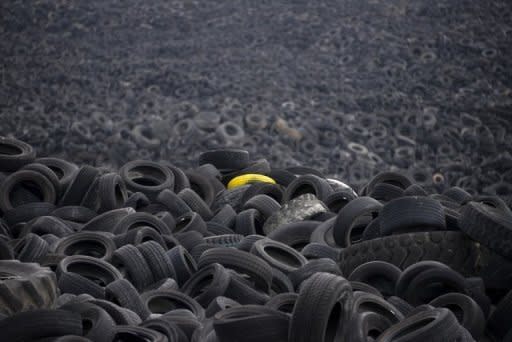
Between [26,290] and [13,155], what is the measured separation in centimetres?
451

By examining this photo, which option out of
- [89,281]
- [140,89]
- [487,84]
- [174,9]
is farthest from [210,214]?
[174,9]

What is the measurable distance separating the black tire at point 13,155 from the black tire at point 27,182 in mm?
555

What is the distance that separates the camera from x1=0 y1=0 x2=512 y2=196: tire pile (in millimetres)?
17797

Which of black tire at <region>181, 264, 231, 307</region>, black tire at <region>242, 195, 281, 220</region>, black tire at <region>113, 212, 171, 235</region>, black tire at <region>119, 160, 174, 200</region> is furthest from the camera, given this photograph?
black tire at <region>119, 160, 174, 200</region>

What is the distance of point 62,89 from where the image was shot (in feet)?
72.7

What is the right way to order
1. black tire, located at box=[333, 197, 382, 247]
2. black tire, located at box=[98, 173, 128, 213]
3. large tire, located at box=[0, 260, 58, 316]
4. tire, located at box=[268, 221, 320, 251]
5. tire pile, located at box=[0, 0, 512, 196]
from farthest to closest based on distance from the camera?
tire pile, located at box=[0, 0, 512, 196] → black tire, located at box=[98, 173, 128, 213] → tire, located at box=[268, 221, 320, 251] → black tire, located at box=[333, 197, 382, 247] → large tire, located at box=[0, 260, 58, 316]

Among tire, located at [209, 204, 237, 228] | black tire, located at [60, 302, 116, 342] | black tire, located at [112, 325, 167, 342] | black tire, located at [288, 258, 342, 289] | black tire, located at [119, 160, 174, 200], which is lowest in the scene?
tire, located at [209, 204, 237, 228]

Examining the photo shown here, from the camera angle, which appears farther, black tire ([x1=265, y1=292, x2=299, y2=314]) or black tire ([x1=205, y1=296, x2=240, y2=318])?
black tire ([x1=205, y1=296, x2=240, y2=318])

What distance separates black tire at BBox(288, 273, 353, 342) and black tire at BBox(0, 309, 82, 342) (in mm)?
1464

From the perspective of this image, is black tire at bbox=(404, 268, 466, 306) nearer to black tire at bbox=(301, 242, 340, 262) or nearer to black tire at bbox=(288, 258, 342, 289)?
black tire at bbox=(288, 258, 342, 289)

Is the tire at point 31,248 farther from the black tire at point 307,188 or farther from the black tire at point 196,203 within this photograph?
the black tire at point 307,188

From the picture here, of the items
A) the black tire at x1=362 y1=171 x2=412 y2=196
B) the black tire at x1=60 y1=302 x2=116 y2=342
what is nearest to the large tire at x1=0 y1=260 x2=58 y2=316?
the black tire at x1=60 y1=302 x2=116 y2=342

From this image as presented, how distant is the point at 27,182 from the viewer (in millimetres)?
8406

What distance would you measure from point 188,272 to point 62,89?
1723cm
